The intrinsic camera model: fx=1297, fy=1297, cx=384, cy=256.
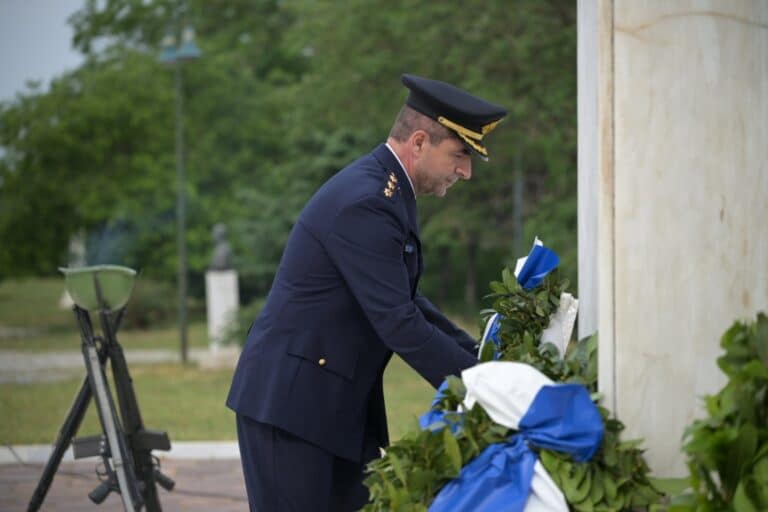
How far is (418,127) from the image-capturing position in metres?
3.66

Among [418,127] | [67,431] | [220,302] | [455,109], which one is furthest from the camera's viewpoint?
[220,302]

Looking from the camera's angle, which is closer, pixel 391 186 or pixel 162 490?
pixel 391 186

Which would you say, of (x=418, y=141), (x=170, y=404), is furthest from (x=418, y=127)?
(x=170, y=404)

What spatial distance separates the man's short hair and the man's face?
0.05 ft

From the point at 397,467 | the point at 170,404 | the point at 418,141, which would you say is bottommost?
the point at 170,404

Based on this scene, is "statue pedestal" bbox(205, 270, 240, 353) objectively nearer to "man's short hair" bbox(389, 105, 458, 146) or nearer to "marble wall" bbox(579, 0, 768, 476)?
"man's short hair" bbox(389, 105, 458, 146)

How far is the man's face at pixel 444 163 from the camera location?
363cm

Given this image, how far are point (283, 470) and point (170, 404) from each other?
9.84m

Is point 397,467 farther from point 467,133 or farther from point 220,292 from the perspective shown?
point 220,292

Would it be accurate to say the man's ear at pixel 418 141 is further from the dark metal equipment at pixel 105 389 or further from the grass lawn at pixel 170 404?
the grass lawn at pixel 170 404

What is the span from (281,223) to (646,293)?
23.3 meters

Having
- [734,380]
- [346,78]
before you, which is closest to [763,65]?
[734,380]

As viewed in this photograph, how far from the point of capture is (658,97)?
2783mm

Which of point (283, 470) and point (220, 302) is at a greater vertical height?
point (283, 470)
